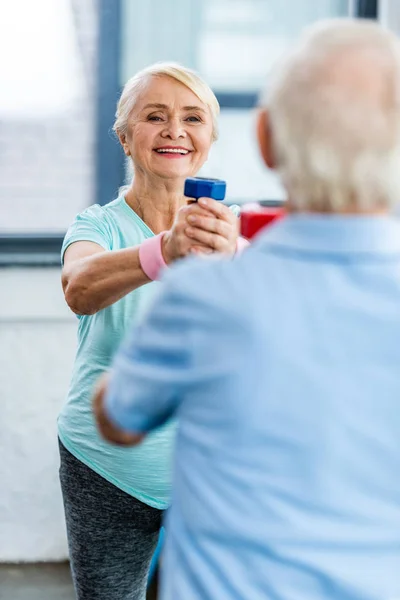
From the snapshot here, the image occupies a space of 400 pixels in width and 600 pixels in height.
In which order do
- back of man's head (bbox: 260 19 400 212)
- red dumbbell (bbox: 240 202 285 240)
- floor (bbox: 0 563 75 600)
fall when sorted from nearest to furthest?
back of man's head (bbox: 260 19 400 212) → red dumbbell (bbox: 240 202 285 240) → floor (bbox: 0 563 75 600)

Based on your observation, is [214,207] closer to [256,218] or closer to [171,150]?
[256,218]

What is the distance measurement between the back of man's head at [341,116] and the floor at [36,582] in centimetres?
227

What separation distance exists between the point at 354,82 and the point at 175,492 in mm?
423

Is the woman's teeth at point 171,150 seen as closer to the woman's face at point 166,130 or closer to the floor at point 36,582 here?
the woman's face at point 166,130

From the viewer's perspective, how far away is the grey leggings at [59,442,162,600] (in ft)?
5.33

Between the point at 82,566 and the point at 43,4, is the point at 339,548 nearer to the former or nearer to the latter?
the point at 82,566

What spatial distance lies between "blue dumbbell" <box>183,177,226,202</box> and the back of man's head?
15.2 inches

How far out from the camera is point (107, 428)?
94 cm

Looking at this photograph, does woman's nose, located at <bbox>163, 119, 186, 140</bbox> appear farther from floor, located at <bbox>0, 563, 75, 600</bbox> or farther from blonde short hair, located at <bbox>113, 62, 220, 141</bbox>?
floor, located at <bbox>0, 563, 75, 600</bbox>

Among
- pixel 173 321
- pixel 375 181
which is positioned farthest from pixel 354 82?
pixel 173 321

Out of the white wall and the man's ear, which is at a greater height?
the man's ear

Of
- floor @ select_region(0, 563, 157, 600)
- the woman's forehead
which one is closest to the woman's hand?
the woman's forehead

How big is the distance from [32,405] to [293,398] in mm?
2187

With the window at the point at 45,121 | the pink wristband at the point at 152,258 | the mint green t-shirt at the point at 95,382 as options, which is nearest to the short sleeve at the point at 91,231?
the mint green t-shirt at the point at 95,382
